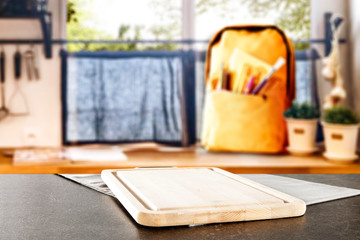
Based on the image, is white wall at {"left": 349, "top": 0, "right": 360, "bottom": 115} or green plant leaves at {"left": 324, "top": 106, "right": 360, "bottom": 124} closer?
green plant leaves at {"left": 324, "top": 106, "right": 360, "bottom": 124}

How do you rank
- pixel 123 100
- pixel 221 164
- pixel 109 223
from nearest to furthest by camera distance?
pixel 109 223
pixel 221 164
pixel 123 100

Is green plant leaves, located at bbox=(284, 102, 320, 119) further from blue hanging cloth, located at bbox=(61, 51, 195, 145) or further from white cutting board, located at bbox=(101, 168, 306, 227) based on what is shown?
white cutting board, located at bbox=(101, 168, 306, 227)

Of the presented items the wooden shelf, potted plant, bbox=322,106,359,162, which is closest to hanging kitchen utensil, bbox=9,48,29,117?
the wooden shelf

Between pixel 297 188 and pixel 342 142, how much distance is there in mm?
1115

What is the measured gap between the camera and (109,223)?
1.18 ft

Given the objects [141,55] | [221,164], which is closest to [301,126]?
[221,164]

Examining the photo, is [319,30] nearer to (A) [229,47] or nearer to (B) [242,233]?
(A) [229,47]

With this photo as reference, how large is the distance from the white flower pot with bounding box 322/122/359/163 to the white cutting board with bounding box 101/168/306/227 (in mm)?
1123

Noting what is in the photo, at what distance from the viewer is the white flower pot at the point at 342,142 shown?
1530 millimetres

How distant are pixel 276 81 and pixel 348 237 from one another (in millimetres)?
1399

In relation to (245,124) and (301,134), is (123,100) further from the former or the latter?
(301,134)

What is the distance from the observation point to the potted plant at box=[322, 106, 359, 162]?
1.53 metres

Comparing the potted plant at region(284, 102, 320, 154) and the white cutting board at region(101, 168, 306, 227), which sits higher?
the white cutting board at region(101, 168, 306, 227)

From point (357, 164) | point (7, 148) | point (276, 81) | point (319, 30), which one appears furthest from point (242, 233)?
point (319, 30)
